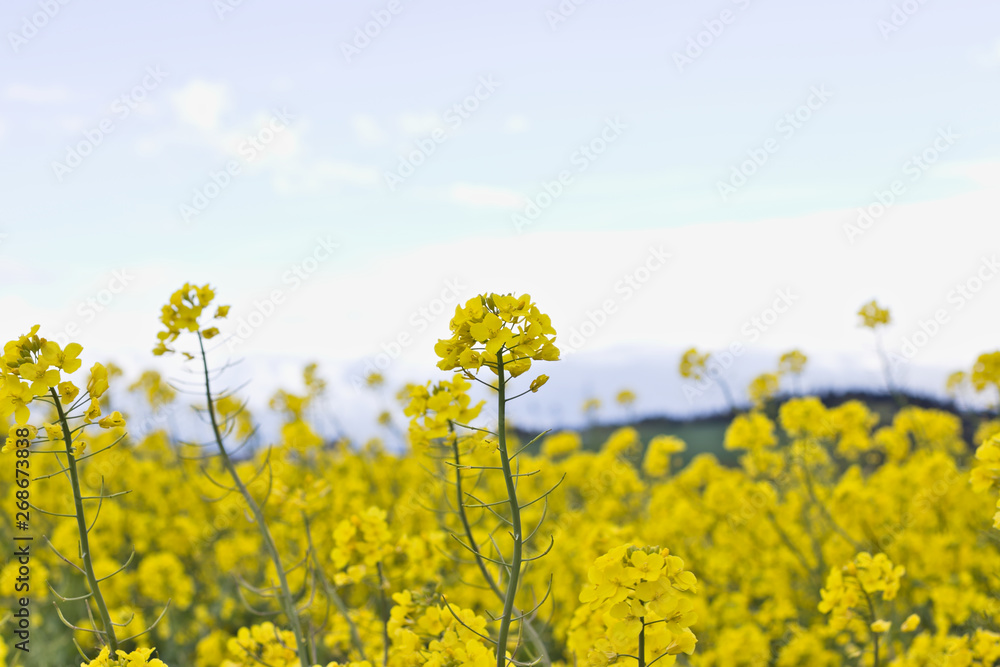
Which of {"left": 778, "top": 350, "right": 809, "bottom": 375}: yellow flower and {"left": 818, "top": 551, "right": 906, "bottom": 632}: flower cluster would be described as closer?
{"left": 818, "top": 551, "right": 906, "bottom": 632}: flower cluster

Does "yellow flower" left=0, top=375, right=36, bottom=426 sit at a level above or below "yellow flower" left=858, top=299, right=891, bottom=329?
below

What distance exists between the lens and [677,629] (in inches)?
70.3

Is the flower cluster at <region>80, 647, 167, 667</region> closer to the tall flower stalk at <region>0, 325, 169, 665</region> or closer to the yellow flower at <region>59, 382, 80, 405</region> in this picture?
the tall flower stalk at <region>0, 325, 169, 665</region>

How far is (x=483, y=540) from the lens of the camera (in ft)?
17.0

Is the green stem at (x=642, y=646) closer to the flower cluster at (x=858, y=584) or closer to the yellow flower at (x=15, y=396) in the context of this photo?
the flower cluster at (x=858, y=584)

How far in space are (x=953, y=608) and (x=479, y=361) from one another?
4.54 meters

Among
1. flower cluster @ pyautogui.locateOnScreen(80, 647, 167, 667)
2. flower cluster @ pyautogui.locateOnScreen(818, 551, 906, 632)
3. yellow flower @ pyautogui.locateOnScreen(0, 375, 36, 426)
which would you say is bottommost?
flower cluster @ pyautogui.locateOnScreen(818, 551, 906, 632)

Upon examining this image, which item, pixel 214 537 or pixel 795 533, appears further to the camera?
pixel 214 537

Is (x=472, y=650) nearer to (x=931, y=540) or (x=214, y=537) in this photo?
(x=931, y=540)

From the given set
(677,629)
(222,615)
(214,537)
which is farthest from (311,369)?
(677,629)

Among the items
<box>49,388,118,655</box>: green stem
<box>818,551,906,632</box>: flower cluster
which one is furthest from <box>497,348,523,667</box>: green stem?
<box>818,551,906,632</box>: flower cluster

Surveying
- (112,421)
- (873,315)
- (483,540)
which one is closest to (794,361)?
(873,315)

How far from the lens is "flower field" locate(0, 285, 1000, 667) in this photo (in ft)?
6.59

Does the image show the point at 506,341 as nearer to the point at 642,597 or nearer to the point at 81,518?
the point at 642,597
